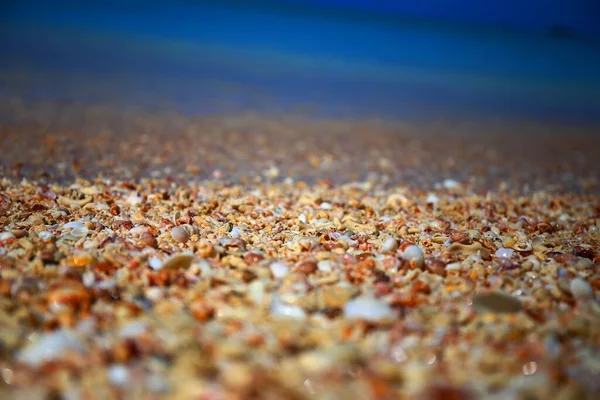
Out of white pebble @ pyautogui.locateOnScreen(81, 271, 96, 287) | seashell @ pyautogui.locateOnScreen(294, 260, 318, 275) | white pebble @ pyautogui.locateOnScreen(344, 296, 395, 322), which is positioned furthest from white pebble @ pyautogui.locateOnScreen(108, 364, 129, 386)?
seashell @ pyautogui.locateOnScreen(294, 260, 318, 275)

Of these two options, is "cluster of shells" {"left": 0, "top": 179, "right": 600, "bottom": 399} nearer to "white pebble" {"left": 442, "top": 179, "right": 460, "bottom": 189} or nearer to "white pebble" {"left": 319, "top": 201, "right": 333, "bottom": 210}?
"white pebble" {"left": 319, "top": 201, "right": 333, "bottom": 210}

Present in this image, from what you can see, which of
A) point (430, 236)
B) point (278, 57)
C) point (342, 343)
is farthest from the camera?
point (278, 57)

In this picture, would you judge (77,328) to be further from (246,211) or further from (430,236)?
(430,236)

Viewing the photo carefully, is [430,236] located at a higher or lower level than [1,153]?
higher

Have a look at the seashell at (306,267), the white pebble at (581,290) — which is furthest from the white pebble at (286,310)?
the white pebble at (581,290)

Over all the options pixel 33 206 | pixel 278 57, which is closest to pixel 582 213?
pixel 33 206

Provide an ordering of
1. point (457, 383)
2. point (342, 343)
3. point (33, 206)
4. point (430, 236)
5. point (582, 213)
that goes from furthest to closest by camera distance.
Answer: point (582, 213), point (33, 206), point (430, 236), point (342, 343), point (457, 383)

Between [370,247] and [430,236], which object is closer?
[370,247]

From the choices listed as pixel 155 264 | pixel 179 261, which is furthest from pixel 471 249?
pixel 155 264

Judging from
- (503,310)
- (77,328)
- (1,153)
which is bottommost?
(1,153)
